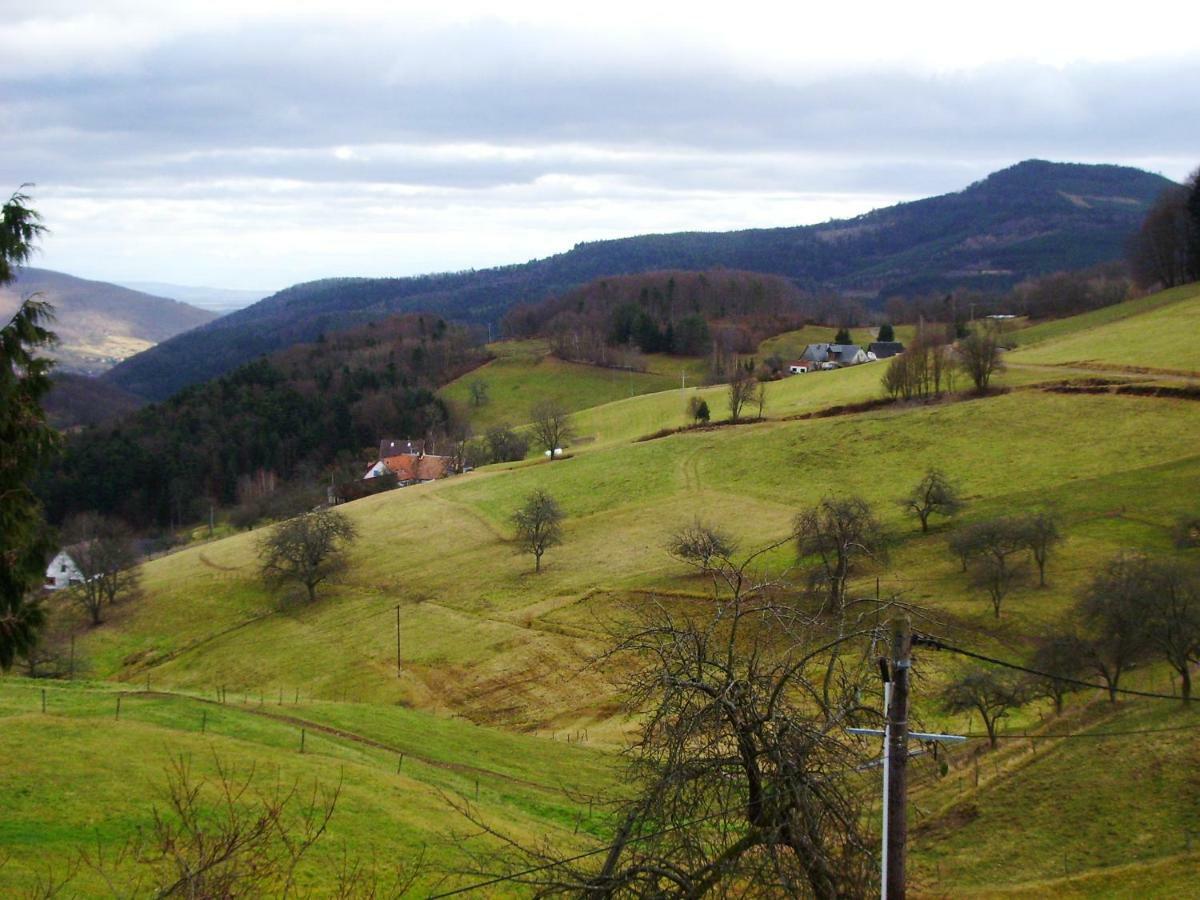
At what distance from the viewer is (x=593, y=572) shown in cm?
5331

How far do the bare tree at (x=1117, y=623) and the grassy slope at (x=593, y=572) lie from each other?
2099 mm

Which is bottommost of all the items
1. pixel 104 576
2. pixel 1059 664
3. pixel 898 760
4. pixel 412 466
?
pixel 104 576

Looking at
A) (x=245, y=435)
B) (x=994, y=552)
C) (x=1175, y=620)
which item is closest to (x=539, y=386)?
(x=245, y=435)

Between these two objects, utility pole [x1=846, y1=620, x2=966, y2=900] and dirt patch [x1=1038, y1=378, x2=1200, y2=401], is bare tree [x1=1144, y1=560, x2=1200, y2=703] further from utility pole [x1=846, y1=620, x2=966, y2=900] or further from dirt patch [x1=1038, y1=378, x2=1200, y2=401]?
dirt patch [x1=1038, y1=378, x2=1200, y2=401]

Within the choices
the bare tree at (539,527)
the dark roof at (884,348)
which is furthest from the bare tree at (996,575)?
the dark roof at (884,348)

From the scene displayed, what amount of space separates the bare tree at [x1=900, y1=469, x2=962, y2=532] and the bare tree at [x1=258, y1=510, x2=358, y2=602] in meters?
31.8

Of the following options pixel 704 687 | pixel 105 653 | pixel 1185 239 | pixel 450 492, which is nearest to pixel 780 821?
pixel 704 687

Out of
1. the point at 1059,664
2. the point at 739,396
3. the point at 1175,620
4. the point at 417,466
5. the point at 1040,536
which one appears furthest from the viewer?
the point at 417,466

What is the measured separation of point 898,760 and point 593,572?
146ft

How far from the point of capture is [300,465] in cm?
12594

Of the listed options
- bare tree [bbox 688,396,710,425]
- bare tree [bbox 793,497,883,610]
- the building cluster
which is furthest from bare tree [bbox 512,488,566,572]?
the building cluster

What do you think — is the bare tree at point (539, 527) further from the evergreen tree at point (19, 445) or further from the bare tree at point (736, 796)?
the bare tree at point (736, 796)

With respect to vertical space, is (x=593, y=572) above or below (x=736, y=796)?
below

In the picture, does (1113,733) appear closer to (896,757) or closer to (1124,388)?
(896,757)
